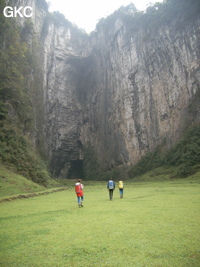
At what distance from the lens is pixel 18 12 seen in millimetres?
48094

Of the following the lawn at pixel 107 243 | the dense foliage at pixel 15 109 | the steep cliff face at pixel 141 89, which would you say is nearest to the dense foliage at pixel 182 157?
the steep cliff face at pixel 141 89

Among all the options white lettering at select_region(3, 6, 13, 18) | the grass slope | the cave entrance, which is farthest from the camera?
the cave entrance

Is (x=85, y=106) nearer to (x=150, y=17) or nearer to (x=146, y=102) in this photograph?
(x=146, y=102)

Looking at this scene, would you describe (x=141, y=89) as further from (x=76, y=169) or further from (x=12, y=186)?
(x=12, y=186)

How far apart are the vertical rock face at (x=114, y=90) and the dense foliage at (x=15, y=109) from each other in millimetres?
19021

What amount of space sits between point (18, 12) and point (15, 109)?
26898 mm

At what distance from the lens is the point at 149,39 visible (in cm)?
5038

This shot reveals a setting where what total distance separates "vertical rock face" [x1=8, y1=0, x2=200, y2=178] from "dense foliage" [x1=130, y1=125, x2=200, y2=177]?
9.44 feet

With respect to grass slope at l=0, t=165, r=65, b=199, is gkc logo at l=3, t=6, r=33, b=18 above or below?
above

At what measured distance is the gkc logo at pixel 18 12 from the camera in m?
42.0

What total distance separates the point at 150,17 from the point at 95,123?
34003mm

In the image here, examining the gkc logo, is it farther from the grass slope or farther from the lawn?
the lawn

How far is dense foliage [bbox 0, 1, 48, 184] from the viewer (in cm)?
3015

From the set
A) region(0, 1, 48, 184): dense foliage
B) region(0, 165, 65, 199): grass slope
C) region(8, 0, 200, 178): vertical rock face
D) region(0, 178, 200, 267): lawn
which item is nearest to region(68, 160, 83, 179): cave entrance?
region(8, 0, 200, 178): vertical rock face
